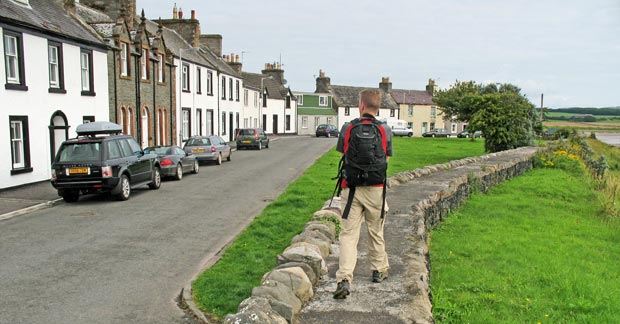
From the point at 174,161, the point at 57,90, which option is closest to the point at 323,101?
the point at 174,161

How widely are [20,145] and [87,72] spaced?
5611 millimetres

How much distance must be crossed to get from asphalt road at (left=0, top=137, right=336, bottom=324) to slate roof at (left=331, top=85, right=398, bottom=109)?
208ft

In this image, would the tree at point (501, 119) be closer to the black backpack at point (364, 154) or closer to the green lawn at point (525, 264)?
the green lawn at point (525, 264)

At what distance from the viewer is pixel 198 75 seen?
126ft

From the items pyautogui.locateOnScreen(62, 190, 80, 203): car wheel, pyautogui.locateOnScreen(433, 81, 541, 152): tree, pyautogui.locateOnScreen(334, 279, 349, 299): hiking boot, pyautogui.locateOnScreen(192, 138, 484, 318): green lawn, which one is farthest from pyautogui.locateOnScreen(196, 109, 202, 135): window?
pyautogui.locateOnScreen(334, 279, 349, 299): hiking boot

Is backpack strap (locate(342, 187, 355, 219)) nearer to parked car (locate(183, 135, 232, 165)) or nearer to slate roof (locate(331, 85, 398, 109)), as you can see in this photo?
parked car (locate(183, 135, 232, 165))

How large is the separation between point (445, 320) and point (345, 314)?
1.46 m

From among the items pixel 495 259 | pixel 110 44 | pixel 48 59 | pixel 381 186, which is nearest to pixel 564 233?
pixel 495 259

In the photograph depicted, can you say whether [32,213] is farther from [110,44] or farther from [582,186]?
[582,186]

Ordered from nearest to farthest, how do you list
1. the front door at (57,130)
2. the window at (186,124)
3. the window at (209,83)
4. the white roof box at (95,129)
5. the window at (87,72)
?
the white roof box at (95,129), the front door at (57,130), the window at (87,72), the window at (186,124), the window at (209,83)

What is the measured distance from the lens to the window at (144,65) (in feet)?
92.2

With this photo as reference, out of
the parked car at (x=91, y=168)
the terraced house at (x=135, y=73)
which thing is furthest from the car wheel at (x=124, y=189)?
the terraced house at (x=135, y=73)

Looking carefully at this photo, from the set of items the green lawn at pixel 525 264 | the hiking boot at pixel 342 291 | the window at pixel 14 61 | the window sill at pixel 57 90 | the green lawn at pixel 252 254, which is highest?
the window at pixel 14 61

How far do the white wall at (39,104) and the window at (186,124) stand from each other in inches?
505
